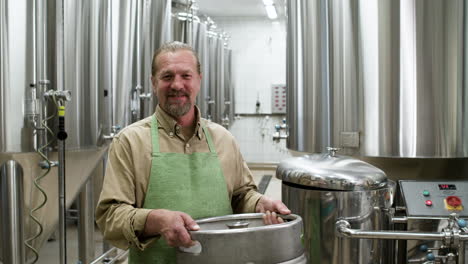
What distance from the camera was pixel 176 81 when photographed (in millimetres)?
1492

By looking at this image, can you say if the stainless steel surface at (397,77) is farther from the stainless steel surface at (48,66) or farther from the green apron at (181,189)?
the stainless steel surface at (48,66)

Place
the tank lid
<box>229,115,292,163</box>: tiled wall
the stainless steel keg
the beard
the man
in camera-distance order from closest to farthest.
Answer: the stainless steel keg
the man
the beard
the tank lid
<box>229,115,292,163</box>: tiled wall

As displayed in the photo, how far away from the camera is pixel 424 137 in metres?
2.33

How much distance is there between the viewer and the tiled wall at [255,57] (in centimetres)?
857

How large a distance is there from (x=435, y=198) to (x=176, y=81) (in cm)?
141

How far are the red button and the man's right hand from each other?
1.47 meters

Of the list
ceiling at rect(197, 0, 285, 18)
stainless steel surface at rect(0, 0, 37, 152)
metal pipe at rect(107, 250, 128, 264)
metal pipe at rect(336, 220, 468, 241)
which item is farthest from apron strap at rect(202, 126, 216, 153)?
ceiling at rect(197, 0, 285, 18)

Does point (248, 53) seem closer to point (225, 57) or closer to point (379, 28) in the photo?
point (225, 57)

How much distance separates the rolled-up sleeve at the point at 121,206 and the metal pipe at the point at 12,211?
1073 mm

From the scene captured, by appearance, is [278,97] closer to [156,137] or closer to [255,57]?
[255,57]

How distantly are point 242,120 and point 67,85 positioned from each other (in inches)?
245

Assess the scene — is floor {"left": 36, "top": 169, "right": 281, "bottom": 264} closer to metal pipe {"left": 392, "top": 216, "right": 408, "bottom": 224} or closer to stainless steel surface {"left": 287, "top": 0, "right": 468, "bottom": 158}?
stainless steel surface {"left": 287, "top": 0, "right": 468, "bottom": 158}

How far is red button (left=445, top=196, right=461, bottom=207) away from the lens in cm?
218

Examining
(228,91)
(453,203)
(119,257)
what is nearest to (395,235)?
(453,203)
